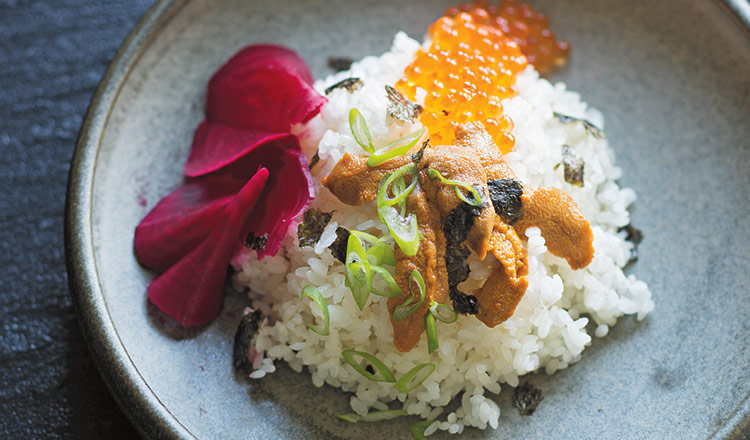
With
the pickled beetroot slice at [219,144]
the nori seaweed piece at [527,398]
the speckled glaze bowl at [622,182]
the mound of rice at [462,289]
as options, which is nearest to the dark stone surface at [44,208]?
the speckled glaze bowl at [622,182]

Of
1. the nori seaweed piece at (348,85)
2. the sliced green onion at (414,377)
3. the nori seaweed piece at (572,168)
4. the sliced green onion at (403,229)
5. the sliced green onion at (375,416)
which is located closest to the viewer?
the sliced green onion at (403,229)

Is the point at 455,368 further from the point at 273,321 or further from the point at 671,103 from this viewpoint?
the point at 671,103

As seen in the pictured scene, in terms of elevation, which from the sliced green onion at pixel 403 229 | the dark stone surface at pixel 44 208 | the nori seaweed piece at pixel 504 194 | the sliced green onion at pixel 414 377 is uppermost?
the nori seaweed piece at pixel 504 194

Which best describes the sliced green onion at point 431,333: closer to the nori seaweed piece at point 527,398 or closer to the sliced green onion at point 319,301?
the sliced green onion at point 319,301

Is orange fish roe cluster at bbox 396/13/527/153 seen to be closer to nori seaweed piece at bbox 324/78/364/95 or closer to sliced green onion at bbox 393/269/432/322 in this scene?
nori seaweed piece at bbox 324/78/364/95

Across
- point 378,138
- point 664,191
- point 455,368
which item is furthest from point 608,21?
point 455,368

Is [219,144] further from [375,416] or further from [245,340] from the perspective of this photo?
[375,416]
